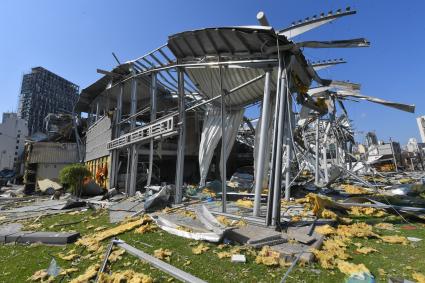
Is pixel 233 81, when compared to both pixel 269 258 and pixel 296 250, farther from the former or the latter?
pixel 269 258

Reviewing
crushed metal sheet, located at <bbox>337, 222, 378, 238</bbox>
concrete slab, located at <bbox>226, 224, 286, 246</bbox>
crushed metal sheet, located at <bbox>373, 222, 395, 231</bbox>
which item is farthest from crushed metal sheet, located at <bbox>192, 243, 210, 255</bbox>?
crushed metal sheet, located at <bbox>373, 222, 395, 231</bbox>

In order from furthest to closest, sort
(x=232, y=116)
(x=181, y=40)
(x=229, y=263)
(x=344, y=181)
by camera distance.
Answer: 1. (x=344, y=181)
2. (x=232, y=116)
3. (x=181, y=40)
4. (x=229, y=263)

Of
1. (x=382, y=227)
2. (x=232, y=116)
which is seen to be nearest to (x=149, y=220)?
(x=382, y=227)

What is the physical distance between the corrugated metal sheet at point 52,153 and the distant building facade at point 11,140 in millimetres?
38525

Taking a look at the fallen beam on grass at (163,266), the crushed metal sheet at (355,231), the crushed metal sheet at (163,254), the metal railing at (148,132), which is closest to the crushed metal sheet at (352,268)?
the crushed metal sheet at (355,231)

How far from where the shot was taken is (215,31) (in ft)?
30.0

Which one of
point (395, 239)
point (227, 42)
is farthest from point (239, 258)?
point (227, 42)

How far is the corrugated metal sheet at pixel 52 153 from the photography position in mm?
24656

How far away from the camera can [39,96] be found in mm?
71500

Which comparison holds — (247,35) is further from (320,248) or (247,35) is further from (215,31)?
(320,248)

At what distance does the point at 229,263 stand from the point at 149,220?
430 centimetres

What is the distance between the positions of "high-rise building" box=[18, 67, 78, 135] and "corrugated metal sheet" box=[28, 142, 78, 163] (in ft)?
158

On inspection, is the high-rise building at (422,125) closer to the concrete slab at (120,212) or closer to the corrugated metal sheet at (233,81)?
the corrugated metal sheet at (233,81)

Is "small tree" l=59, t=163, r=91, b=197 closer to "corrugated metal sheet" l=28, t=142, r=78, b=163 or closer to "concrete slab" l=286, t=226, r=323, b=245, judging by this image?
"corrugated metal sheet" l=28, t=142, r=78, b=163
